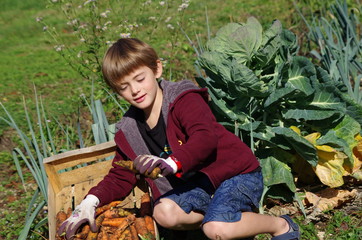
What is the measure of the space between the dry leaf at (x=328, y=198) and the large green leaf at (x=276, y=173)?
238 mm

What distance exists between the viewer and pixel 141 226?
7.86 ft

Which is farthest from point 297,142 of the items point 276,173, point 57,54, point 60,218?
point 57,54

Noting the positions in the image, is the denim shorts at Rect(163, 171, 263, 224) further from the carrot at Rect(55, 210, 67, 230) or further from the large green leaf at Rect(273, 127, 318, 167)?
the carrot at Rect(55, 210, 67, 230)

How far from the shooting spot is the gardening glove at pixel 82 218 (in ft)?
7.55

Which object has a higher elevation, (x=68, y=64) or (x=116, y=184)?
(x=68, y=64)

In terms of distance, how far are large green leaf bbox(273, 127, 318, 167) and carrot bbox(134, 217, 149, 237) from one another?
806 mm

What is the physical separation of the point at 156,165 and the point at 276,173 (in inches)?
33.4

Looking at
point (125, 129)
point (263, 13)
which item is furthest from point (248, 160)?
point (263, 13)

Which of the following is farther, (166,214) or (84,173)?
(84,173)

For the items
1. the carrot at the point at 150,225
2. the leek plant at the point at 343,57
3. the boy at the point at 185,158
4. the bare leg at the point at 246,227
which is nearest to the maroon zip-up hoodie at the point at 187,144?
the boy at the point at 185,158

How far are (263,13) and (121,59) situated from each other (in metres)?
4.29

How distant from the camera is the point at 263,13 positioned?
626 cm

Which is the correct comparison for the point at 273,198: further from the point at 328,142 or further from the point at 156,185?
the point at 156,185

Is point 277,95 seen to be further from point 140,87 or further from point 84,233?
point 84,233
